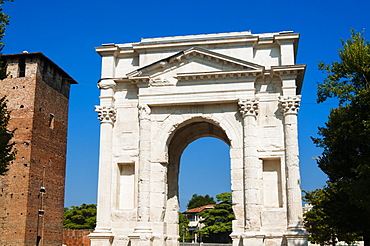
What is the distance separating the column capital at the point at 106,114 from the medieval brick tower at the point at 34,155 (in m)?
14.6

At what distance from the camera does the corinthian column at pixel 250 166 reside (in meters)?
20.5

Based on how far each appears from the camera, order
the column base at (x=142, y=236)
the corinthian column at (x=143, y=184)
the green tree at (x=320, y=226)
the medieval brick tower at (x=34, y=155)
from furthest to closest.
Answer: the medieval brick tower at (x=34, y=155), the green tree at (x=320, y=226), the corinthian column at (x=143, y=184), the column base at (x=142, y=236)

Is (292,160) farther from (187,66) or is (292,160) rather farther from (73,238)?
(73,238)

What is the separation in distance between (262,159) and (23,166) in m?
20.8

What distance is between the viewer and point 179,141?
1017 inches

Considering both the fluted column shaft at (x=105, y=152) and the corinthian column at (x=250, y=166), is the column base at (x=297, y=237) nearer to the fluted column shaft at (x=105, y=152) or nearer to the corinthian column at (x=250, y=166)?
the corinthian column at (x=250, y=166)

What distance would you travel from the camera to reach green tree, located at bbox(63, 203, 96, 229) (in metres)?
72.4

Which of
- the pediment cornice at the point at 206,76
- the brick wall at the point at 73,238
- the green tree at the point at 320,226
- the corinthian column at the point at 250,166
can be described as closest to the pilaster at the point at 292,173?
the corinthian column at the point at 250,166

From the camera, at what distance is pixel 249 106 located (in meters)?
21.6

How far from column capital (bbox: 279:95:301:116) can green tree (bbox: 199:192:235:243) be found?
4162cm

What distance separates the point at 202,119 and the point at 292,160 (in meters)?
4.65

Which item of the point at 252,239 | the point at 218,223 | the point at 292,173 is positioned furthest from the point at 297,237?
the point at 218,223

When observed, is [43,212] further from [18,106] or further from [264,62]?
[264,62]

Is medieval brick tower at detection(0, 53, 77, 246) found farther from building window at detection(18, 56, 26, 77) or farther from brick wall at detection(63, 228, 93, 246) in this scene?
brick wall at detection(63, 228, 93, 246)
